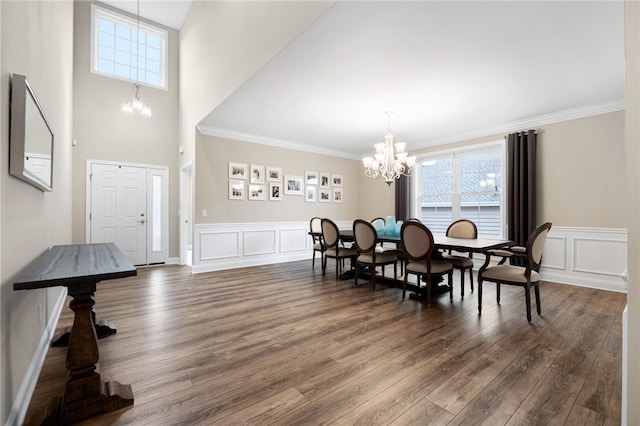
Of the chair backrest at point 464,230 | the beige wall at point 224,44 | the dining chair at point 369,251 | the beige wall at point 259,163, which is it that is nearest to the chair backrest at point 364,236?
the dining chair at point 369,251

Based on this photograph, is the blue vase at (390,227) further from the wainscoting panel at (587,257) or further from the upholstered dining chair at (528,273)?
the wainscoting panel at (587,257)

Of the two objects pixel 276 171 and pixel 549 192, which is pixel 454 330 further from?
pixel 276 171

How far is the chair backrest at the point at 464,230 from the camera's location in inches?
159

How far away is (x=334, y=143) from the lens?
656 cm

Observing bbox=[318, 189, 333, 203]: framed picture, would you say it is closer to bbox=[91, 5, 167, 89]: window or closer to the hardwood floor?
the hardwood floor

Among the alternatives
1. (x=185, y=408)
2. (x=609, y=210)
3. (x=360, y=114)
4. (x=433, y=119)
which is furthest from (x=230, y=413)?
(x=609, y=210)

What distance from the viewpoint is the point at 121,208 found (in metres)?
5.73

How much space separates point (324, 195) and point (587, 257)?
5.00 m

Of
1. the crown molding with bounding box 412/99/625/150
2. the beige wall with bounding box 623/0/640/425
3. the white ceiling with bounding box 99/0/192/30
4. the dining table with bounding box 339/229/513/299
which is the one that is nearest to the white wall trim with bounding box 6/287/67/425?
the beige wall with bounding box 623/0/640/425

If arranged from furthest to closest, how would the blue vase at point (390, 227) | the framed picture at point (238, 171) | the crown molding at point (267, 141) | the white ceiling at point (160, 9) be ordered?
1. the white ceiling at point (160, 9)
2. the framed picture at point (238, 171)
3. the crown molding at point (267, 141)
4. the blue vase at point (390, 227)

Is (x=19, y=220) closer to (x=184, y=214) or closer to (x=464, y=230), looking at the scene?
(x=464, y=230)

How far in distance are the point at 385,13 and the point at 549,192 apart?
4.16m

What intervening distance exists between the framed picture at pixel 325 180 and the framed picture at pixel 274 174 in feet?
3.91

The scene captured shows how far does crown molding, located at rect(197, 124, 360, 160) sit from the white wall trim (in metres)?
3.75
